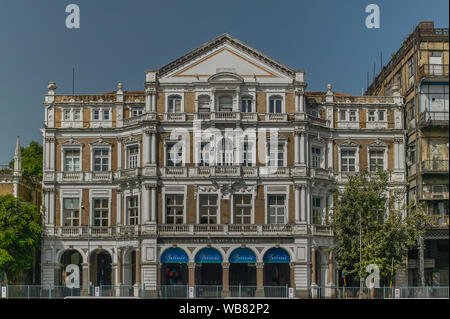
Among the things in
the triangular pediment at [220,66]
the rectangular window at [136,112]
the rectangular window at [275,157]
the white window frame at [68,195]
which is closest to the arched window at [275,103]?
the triangular pediment at [220,66]

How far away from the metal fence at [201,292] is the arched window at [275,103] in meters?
13.2

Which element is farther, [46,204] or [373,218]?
[46,204]

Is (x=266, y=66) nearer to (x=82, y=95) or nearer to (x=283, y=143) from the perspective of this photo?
(x=283, y=143)

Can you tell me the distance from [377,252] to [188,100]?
17879 millimetres

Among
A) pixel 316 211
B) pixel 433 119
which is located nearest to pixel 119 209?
pixel 316 211

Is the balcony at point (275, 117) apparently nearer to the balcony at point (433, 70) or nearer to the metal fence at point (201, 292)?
the balcony at point (433, 70)

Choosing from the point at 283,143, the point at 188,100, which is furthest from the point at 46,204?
the point at 283,143

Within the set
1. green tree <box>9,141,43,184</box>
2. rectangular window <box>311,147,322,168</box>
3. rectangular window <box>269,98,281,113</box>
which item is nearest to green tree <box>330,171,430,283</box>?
rectangular window <box>311,147,322,168</box>

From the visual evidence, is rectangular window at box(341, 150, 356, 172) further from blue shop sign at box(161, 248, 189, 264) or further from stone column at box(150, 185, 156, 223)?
stone column at box(150, 185, 156, 223)

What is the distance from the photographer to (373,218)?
56.0 m

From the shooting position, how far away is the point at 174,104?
199 ft

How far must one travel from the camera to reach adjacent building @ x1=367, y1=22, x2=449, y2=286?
58.7 metres

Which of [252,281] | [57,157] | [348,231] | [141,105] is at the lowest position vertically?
[252,281]
